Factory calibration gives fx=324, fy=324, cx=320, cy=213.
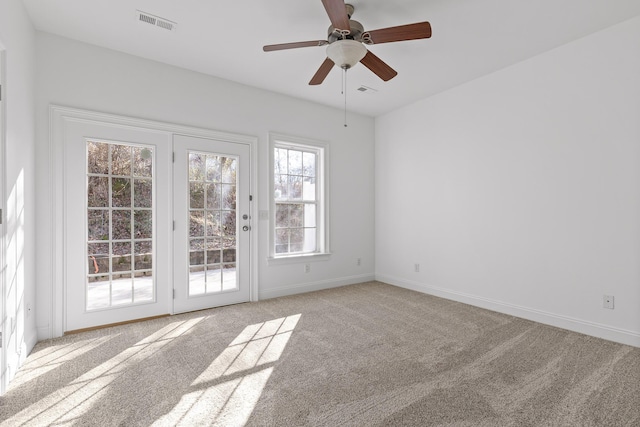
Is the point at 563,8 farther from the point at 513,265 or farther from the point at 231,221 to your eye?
the point at 231,221

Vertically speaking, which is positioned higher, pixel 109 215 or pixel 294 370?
pixel 109 215

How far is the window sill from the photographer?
14.5ft

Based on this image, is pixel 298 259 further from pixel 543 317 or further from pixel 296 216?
pixel 543 317

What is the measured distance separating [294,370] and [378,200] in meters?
3.57

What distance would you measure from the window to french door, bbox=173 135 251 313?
0.47m

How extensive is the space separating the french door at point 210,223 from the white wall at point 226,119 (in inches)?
9.3

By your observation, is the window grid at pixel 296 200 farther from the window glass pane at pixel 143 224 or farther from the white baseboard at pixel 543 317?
the white baseboard at pixel 543 317

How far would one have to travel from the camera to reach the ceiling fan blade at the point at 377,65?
2765 mm

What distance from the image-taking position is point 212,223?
12.8ft

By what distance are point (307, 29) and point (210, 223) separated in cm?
235

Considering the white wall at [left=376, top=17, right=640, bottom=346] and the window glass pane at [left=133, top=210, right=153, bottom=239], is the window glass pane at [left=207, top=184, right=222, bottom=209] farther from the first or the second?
the white wall at [left=376, top=17, right=640, bottom=346]

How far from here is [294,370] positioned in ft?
7.79

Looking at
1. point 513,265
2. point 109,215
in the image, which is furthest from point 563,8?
point 109,215

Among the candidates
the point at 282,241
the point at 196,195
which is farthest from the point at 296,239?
the point at 196,195
